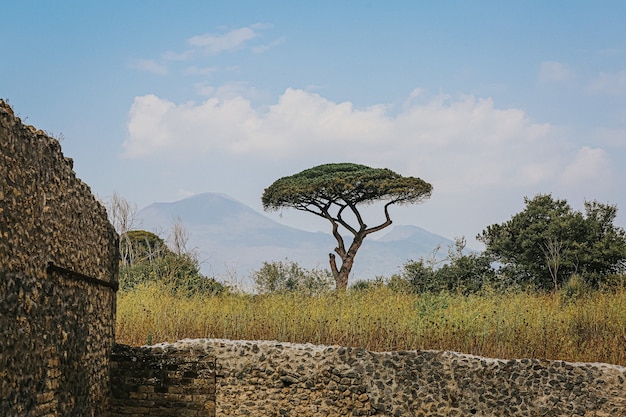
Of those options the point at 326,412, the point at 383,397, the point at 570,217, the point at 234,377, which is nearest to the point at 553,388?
the point at 383,397

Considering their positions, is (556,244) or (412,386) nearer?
(412,386)

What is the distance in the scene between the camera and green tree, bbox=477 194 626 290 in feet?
55.3

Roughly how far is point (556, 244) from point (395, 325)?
9.10m

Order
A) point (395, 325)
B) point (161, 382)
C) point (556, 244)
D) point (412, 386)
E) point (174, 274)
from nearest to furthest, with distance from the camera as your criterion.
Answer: point (161, 382)
point (412, 386)
point (395, 325)
point (174, 274)
point (556, 244)

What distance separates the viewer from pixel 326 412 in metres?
7.53

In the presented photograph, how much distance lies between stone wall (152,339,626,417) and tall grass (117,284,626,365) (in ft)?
2.82

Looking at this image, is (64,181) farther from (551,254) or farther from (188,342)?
(551,254)

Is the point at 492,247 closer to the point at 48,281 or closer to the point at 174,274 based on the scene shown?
the point at 174,274

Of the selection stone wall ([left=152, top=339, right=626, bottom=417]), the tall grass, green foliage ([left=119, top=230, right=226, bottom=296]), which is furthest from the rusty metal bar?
green foliage ([left=119, top=230, right=226, bottom=296])

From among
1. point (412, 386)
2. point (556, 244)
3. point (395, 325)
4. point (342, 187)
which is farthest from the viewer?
point (342, 187)

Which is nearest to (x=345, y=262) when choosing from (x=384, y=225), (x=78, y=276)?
(x=384, y=225)

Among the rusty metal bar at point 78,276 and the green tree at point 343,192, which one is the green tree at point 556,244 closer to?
the green tree at point 343,192

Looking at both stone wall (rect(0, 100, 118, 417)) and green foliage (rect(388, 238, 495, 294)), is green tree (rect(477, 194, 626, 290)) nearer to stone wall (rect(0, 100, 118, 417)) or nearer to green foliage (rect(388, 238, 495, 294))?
green foliage (rect(388, 238, 495, 294))

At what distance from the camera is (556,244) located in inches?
651
